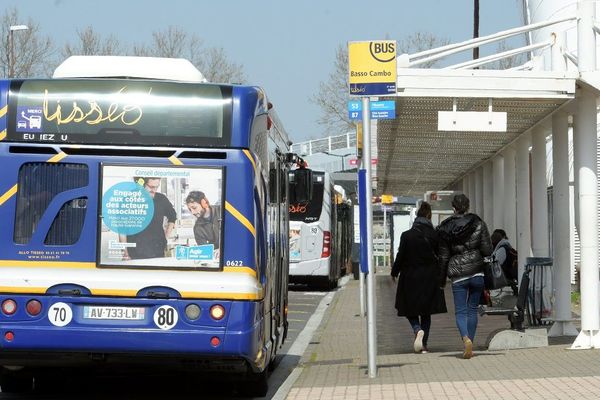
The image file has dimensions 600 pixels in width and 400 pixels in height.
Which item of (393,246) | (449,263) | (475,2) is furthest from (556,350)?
(393,246)

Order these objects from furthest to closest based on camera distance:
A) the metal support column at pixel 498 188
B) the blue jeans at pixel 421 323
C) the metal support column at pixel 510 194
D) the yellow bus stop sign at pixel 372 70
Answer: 1. the metal support column at pixel 498 188
2. the metal support column at pixel 510 194
3. the blue jeans at pixel 421 323
4. the yellow bus stop sign at pixel 372 70

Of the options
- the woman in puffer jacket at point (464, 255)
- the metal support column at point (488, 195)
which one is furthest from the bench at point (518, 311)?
the metal support column at point (488, 195)

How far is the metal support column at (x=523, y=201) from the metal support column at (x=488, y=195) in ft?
19.7

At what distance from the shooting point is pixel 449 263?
1507 centimetres

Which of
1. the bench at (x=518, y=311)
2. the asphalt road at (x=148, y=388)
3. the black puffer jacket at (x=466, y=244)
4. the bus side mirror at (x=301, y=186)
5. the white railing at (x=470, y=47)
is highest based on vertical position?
the white railing at (x=470, y=47)

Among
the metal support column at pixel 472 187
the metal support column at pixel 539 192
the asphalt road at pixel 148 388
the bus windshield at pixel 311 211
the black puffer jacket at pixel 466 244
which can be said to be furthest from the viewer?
the metal support column at pixel 472 187

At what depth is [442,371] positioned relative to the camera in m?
13.6

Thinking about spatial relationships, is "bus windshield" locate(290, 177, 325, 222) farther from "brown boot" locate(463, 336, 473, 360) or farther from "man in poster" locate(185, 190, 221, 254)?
"man in poster" locate(185, 190, 221, 254)

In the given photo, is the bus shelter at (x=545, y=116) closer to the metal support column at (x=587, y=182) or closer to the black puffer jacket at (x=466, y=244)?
the metal support column at (x=587, y=182)

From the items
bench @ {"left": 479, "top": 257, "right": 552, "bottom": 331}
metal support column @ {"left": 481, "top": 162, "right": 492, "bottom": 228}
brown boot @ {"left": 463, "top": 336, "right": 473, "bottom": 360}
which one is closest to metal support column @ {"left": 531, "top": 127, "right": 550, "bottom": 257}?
bench @ {"left": 479, "top": 257, "right": 552, "bottom": 331}

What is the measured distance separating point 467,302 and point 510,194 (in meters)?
12.4

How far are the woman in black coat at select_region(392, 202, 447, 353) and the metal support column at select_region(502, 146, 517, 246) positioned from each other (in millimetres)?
11359

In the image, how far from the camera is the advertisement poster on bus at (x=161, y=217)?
35.5 feet

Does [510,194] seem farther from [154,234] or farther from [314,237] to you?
[154,234]
